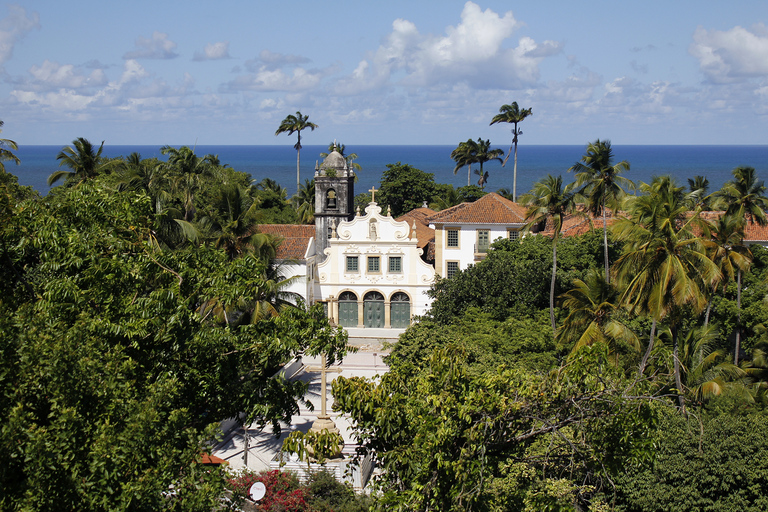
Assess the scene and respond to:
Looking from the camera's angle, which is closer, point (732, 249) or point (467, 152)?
point (732, 249)

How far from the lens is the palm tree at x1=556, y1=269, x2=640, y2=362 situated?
23.7 m

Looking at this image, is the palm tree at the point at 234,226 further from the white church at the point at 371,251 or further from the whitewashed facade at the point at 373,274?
the whitewashed facade at the point at 373,274

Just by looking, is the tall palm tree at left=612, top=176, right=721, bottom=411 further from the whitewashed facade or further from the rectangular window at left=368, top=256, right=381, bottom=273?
the rectangular window at left=368, top=256, right=381, bottom=273

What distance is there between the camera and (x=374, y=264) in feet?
144

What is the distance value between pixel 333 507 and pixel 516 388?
7405mm

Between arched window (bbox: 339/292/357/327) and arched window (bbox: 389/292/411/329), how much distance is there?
96.2 inches

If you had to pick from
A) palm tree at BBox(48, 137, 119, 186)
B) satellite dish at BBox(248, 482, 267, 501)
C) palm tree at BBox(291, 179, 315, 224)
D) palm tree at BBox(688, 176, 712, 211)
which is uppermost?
palm tree at BBox(48, 137, 119, 186)

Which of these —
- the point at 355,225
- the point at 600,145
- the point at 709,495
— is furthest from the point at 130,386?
the point at 355,225

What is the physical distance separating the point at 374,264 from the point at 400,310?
3.48m

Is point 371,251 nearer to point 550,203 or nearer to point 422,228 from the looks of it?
point 422,228

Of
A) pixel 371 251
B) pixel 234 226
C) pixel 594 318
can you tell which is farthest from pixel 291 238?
pixel 594 318

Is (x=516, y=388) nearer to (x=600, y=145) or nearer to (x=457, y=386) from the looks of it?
(x=457, y=386)

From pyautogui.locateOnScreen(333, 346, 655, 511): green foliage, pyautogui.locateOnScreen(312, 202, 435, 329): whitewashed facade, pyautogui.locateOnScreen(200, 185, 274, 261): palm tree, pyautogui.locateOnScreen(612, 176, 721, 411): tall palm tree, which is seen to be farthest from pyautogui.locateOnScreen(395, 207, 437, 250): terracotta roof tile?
pyautogui.locateOnScreen(333, 346, 655, 511): green foliage

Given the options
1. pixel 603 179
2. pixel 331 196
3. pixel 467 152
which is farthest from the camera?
pixel 467 152
